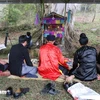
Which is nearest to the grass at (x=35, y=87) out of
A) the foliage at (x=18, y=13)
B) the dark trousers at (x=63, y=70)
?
the dark trousers at (x=63, y=70)

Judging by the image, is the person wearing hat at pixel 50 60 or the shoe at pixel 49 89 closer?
the shoe at pixel 49 89

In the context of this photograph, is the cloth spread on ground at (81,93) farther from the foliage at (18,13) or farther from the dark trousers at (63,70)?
the foliage at (18,13)

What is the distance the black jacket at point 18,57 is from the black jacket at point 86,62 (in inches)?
39.7

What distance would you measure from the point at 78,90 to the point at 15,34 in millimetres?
6403

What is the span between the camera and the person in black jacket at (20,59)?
383cm

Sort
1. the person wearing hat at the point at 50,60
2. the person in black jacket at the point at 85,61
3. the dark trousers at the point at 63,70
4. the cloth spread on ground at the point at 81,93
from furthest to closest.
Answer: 1. the dark trousers at the point at 63,70
2. the person wearing hat at the point at 50,60
3. the person in black jacket at the point at 85,61
4. the cloth spread on ground at the point at 81,93

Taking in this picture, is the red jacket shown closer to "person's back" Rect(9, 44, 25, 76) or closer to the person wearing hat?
the person wearing hat

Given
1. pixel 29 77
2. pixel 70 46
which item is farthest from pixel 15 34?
pixel 29 77

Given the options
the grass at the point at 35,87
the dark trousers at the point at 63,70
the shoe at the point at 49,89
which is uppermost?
the dark trousers at the point at 63,70

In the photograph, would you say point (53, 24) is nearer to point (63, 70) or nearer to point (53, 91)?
point (63, 70)

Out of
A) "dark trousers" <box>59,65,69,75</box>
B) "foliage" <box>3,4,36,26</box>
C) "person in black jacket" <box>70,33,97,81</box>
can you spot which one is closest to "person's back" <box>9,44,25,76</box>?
"dark trousers" <box>59,65,69,75</box>

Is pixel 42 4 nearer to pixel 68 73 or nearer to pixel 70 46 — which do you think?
pixel 70 46

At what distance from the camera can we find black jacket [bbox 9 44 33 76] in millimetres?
3828

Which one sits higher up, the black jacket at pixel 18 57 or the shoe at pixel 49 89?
the black jacket at pixel 18 57
